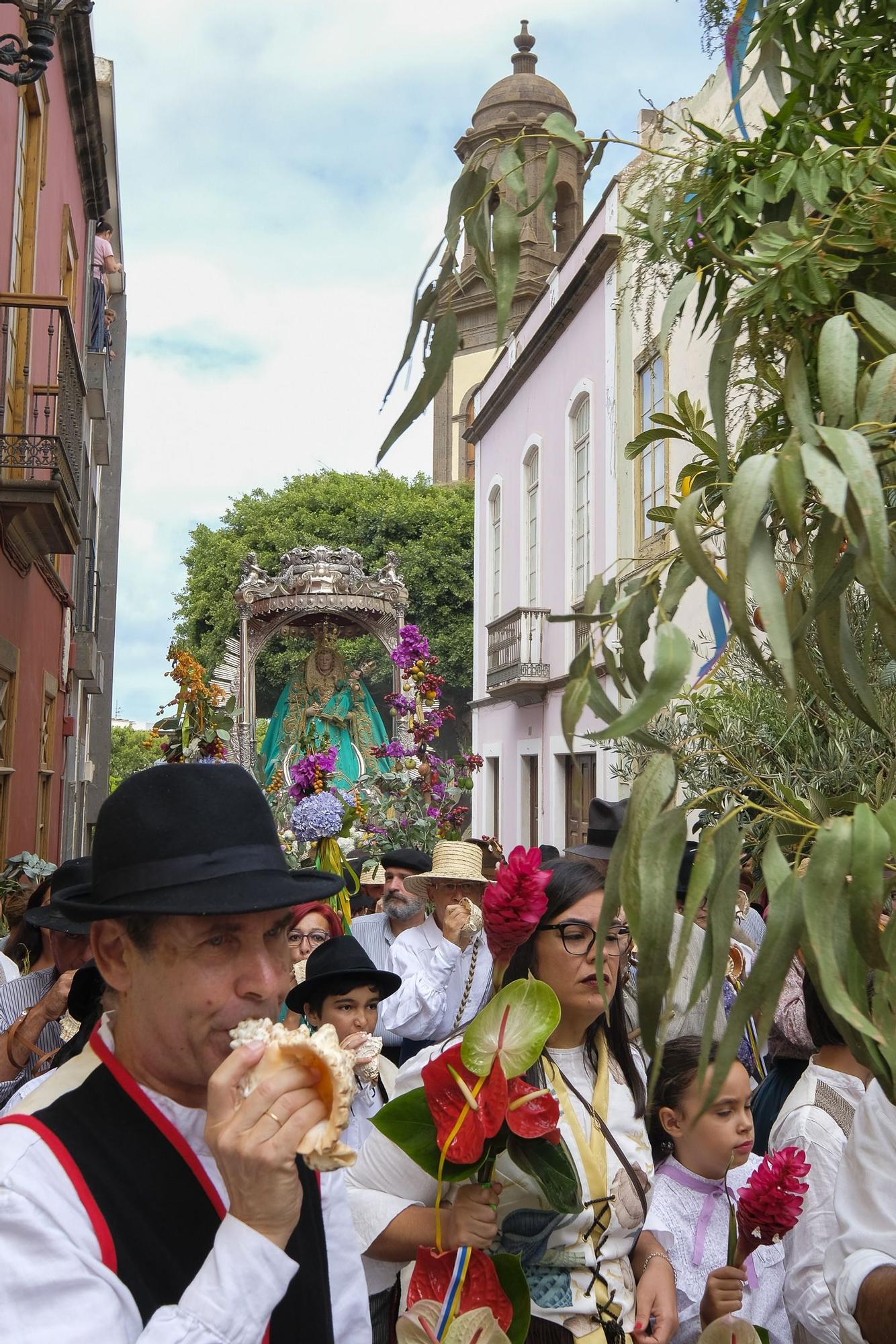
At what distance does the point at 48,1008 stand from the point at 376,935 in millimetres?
3038

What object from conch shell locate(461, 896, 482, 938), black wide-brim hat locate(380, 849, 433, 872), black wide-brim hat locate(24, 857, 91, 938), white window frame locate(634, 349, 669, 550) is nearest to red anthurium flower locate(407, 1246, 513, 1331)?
black wide-brim hat locate(24, 857, 91, 938)

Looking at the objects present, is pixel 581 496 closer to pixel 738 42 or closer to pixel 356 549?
pixel 738 42

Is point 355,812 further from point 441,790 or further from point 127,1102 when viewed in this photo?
point 127,1102

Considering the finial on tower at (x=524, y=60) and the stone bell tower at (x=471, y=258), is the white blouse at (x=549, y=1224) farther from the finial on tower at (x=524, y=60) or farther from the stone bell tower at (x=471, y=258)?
the finial on tower at (x=524, y=60)

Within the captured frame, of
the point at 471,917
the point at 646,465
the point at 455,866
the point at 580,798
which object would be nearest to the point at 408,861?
the point at 455,866

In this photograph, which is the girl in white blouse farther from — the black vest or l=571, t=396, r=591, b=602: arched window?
l=571, t=396, r=591, b=602: arched window

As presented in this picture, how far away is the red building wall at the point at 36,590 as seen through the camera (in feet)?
27.5

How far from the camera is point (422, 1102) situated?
85.1 inches

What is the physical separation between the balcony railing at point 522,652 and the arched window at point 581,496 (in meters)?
0.93

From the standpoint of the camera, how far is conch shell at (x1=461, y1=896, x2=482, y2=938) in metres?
5.51

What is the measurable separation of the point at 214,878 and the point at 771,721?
6.25 metres

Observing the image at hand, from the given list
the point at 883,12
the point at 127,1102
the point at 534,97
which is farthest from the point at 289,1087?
the point at 534,97

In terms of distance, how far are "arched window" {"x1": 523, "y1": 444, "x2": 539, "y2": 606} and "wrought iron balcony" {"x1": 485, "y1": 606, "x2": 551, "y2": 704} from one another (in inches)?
21.7

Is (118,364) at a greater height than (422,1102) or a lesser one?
greater
